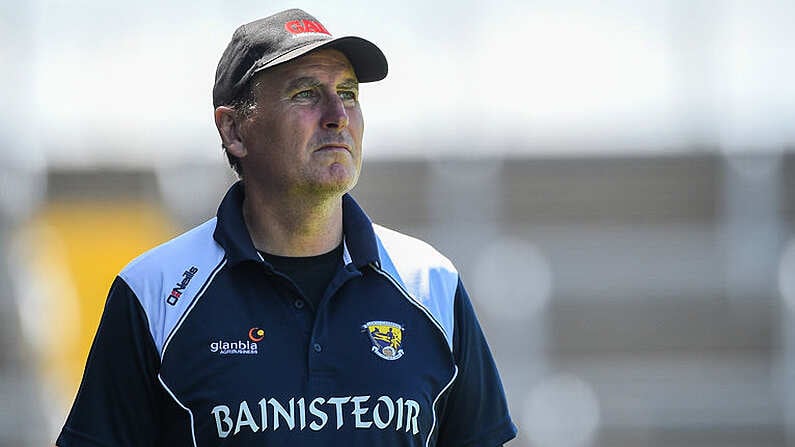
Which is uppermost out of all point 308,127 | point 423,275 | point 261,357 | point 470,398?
point 308,127

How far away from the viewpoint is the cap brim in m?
2.34

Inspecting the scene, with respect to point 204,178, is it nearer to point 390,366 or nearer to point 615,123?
point 615,123

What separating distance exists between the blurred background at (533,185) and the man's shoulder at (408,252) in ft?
14.9

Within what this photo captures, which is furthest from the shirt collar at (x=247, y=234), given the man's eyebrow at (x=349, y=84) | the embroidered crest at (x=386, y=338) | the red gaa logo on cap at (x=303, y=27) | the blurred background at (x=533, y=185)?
the blurred background at (x=533, y=185)

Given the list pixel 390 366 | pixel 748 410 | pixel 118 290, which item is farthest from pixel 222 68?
pixel 748 410

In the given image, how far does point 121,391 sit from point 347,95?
2.46 ft

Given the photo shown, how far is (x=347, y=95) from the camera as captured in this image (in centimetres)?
247

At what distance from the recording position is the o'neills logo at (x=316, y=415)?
218 centimetres

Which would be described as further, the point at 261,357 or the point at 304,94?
the point at 304,94

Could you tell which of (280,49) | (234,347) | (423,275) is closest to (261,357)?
(234,347)

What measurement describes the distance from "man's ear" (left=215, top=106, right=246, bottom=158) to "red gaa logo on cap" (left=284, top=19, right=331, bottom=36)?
220mm

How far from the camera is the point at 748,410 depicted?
280 inches

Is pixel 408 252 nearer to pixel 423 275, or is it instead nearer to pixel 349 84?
pixel 423 275

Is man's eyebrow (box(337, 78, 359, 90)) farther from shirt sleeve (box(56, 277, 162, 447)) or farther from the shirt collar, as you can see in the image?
shirt sleeve (box(56, 277, 162, 447))
